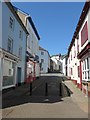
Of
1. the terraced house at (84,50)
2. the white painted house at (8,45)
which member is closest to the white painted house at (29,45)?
the white painted house at (8,45)

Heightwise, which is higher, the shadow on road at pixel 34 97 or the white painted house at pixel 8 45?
the white painted house at pixel 8 45

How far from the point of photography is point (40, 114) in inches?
333

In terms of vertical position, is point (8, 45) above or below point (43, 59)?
below

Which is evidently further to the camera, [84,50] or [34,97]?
[84,50]

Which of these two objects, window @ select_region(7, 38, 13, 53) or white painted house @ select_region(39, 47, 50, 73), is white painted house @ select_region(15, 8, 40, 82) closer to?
window @ select_region(7, 38, 13, 53)

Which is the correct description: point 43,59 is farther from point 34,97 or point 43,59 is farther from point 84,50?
point 34,97

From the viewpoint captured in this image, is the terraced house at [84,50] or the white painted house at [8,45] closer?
the terraced house at [84,50]

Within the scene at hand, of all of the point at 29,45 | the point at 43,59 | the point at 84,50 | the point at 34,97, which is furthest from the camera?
the point at 43,59

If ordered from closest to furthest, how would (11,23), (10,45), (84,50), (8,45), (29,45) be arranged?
(84,50) < (8,45) < (10,45) < (11,23) < (29,45)

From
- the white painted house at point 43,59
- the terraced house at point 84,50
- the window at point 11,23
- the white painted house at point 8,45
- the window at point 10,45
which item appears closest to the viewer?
the terraced house at point 84,50

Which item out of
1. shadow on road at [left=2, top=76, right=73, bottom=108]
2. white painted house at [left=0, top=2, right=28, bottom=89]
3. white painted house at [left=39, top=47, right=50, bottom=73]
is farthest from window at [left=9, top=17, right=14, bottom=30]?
white painted house at [left=39, top=47, right=50, bottom=73]

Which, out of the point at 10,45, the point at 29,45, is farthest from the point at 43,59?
the point at 10,45

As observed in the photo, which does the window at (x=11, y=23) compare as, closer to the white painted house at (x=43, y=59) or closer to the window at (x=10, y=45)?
the window at (x=10, y=45)

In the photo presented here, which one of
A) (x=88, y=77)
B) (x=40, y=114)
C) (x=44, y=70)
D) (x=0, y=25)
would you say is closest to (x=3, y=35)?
(x=0, y=25)
